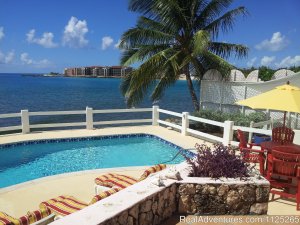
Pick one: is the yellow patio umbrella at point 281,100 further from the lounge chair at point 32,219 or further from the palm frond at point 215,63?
the palm frond at point 215,63

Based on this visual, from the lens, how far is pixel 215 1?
1392 centimetres

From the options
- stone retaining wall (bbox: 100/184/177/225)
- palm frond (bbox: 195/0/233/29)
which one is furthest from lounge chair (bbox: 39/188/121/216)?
palm frond (bbox: 195/0/233/29)

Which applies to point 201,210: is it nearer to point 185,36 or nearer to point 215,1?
point 185,36

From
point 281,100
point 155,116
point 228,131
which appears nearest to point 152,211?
point 281,100

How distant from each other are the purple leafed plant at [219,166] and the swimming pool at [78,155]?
15.5 feet

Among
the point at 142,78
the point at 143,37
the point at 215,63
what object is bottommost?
the point at 142,78

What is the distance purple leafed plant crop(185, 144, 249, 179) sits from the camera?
4.92m

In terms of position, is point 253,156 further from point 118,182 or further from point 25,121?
point 25,121

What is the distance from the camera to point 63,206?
4.44m

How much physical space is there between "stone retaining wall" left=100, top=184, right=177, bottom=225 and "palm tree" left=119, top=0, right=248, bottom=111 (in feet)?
30.2

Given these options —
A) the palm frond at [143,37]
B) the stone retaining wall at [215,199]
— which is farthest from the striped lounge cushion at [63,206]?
the palm frond at [143,37]

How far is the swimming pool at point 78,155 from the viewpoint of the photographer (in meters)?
9.02

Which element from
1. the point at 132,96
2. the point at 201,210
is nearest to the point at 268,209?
the point at 201,210

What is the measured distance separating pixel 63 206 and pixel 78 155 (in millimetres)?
6277
